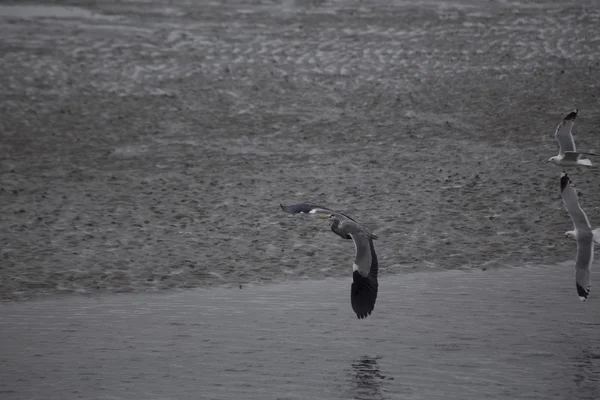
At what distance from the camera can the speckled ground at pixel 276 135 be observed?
507 inches

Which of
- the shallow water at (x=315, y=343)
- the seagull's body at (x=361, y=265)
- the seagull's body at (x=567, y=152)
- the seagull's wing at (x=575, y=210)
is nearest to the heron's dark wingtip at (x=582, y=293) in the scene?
the shallow water at (x=315, y=343)

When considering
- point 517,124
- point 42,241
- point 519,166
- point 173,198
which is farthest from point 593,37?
point 42,241

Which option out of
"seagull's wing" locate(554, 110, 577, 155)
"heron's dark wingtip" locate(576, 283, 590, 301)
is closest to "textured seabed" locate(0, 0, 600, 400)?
"heron's dark wingtip" locate(576, 283, 590, 301)

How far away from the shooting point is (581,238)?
1077cm

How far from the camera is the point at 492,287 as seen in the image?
11.5 metres

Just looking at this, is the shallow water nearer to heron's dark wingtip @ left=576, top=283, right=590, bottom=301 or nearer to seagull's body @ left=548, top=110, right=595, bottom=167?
heron's dark wingtip @ left=576, top=283, right=590, bottom=301

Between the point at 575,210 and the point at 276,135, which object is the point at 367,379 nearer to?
the point at 575,210

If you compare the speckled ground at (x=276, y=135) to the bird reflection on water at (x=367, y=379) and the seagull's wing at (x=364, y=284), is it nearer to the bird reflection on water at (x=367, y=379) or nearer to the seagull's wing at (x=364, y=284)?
the seagull's wing at (x=364, y=284)

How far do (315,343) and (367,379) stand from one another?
1.05 meters

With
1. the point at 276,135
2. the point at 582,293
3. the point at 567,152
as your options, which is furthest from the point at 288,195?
the point at 582,293

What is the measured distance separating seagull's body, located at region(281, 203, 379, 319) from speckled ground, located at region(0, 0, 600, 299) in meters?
1.41

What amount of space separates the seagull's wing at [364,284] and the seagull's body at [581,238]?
1.85 metres

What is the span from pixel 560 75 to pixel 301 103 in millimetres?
4682

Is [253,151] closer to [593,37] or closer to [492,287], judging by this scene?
[492,287]
